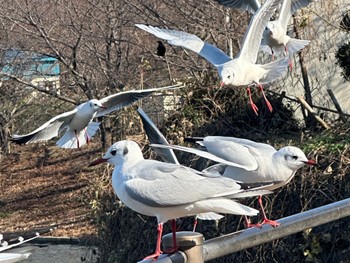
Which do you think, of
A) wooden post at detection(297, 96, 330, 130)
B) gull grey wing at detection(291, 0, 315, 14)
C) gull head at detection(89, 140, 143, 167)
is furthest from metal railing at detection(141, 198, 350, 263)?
wooden post at detection(297, 96, 330, 130)

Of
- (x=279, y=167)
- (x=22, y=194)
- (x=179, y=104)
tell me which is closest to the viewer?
(x=279, y=167)

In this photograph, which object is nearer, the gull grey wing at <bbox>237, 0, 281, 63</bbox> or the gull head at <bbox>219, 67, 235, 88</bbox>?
the gull head at <bbox>219, 67, 235, 88</bbox>

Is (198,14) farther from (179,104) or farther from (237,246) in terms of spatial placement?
(237,246)

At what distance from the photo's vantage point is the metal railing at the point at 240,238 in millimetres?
2369

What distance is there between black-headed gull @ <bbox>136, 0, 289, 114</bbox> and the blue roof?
7603 millimetres

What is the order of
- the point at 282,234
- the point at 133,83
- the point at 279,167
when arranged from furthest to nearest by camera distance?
the point at 133,83
the point at 279,167
the point at 282,234

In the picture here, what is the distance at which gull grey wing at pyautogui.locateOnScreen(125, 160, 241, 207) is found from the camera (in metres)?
2.92

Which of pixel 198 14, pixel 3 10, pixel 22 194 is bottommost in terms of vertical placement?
pixel 22 194

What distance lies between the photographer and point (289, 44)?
6492mm

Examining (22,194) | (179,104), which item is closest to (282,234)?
(179,104)

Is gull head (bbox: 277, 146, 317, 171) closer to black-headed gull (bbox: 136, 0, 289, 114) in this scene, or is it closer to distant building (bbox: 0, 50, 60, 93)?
black-headed gull (bbox: 136, 0, 289, 114)

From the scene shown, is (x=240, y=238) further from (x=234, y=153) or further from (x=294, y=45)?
(x=294, y=45)

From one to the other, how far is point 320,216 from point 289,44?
3.95m

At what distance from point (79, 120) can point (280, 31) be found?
165 cm
